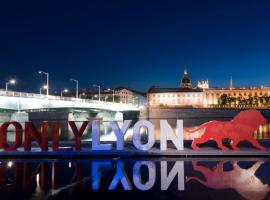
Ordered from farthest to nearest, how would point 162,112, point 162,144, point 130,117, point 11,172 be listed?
point 162,112, point 130,117, point 162,144, point 11,172

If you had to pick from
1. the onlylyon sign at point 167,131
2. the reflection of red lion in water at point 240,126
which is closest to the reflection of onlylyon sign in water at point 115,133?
the onlylyon sign at point 167,131

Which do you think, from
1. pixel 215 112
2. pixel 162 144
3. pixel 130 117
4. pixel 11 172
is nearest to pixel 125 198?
pixel 11 172

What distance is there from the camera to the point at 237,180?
15859 mm

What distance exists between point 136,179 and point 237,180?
3990 millimetres

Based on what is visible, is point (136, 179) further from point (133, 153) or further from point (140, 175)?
point (133, 153)

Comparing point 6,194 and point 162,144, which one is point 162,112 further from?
point 6,194

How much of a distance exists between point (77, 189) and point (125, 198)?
7.57 ft

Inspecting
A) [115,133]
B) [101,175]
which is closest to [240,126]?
[115,133]

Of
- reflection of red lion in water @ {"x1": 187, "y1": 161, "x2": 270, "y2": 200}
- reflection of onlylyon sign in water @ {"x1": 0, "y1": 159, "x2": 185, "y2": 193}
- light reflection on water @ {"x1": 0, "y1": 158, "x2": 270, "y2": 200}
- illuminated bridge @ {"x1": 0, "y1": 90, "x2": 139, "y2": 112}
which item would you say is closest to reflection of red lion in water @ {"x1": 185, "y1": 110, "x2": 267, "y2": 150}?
light reflection on water @ {"x1": 0, "y1": 158, "x2": 270, "y2": 200}

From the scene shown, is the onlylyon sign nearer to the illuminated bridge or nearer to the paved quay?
the paved quay

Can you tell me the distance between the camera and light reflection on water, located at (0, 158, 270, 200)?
45.1ft

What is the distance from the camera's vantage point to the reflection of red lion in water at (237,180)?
1365cm

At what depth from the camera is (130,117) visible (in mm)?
102375

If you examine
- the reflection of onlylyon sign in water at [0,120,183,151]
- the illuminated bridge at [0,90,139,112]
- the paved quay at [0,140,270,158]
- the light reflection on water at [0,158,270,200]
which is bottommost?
the light reflection on water at [0,158,270,200]
